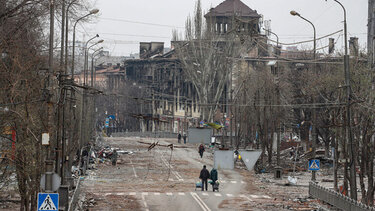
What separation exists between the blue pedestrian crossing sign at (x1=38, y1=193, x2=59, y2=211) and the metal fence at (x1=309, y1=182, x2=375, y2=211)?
33.2ft

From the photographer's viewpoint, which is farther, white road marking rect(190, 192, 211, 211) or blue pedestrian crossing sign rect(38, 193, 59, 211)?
white road marking rect(190, 192, 211, 211)

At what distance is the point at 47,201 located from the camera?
20484mm

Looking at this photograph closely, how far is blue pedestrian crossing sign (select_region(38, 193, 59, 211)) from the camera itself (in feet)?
67.0

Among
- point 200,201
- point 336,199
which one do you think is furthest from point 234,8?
point 336,199

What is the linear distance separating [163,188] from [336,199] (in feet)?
43.5

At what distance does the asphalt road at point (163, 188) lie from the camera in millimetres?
32875

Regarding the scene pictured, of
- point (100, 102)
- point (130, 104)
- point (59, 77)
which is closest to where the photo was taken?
point (59, 77)

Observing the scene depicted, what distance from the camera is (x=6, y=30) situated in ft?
105

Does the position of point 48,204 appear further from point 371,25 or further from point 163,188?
point 371,25

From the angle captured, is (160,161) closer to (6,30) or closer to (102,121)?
(6,30)

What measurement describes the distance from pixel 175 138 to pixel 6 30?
81014 mm

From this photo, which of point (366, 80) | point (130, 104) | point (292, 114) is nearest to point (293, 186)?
point (366, 80)

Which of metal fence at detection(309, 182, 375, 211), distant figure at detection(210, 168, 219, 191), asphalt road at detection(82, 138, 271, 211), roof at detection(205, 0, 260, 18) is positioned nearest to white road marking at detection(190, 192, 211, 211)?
asphalt road at detection(82, 138, 271, 211)

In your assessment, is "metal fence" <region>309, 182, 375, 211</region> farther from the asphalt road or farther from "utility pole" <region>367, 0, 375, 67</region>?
"utility pole" <region>367, 0, 375, 67</region>
